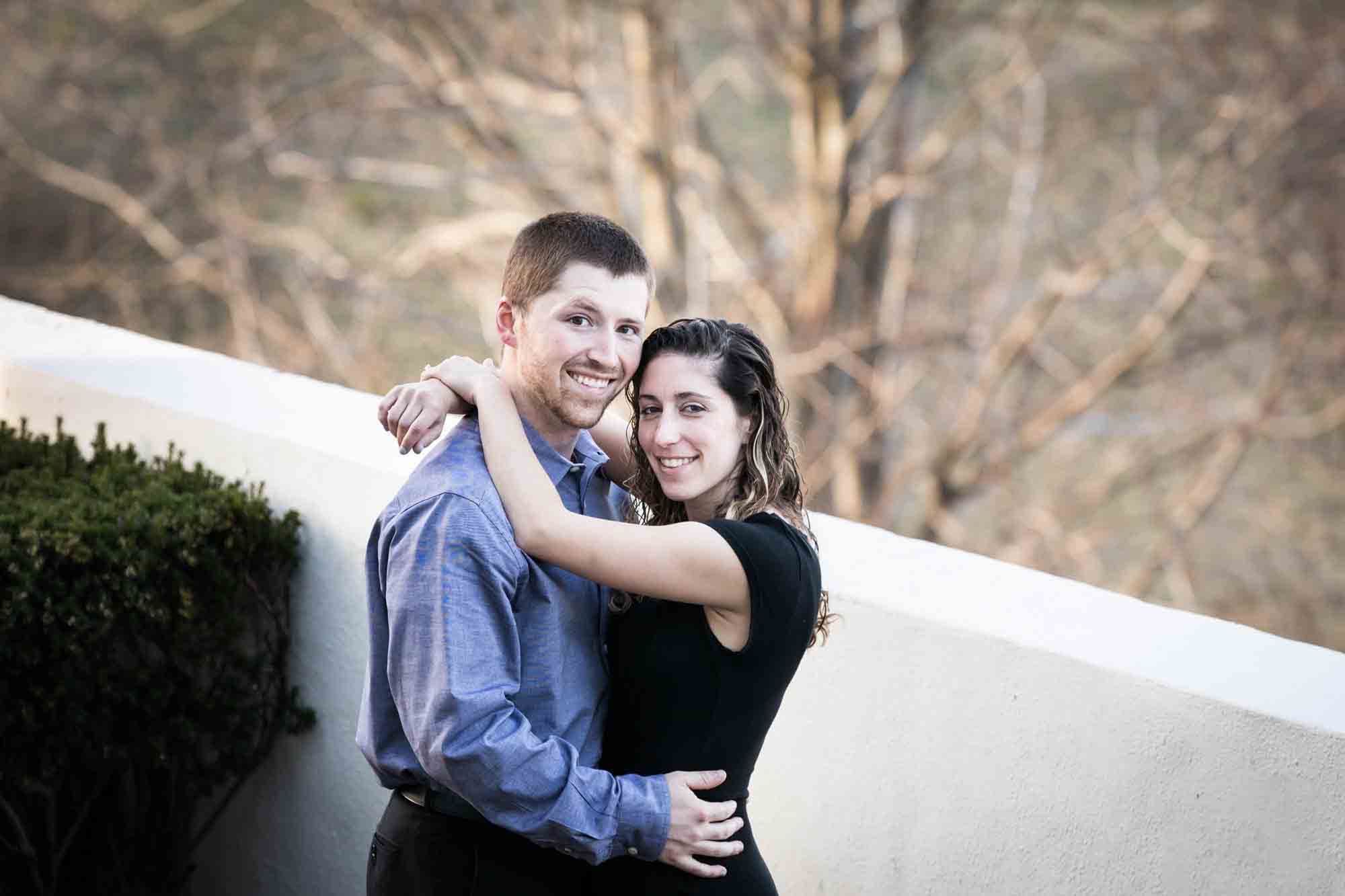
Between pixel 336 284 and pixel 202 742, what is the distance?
19.6ft

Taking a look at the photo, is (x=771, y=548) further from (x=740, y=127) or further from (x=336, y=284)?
(x=740, y=127)

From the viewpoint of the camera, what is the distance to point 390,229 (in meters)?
10.8

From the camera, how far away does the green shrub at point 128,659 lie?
9.00 feet

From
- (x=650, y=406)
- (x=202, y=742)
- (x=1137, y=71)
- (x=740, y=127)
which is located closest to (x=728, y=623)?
(x=650, y=406)

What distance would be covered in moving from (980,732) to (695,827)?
2.24ft

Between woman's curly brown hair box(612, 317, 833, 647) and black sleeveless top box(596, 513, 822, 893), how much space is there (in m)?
0.08

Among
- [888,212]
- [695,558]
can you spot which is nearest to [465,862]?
[695,558]

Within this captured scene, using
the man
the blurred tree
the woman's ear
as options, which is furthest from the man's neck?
the blurred tree

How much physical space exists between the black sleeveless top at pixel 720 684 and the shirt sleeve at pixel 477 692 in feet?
0.38

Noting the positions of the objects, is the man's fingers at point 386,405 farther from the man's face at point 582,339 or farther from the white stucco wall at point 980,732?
the white stucco wall at point 980,732

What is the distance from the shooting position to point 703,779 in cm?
205

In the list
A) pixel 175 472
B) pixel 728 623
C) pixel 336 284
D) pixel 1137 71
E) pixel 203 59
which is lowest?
pixel 728 623

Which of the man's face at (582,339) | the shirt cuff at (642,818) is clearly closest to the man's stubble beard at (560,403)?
→ the man's face at (582,339)

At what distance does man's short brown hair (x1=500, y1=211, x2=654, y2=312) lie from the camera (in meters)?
2.07
